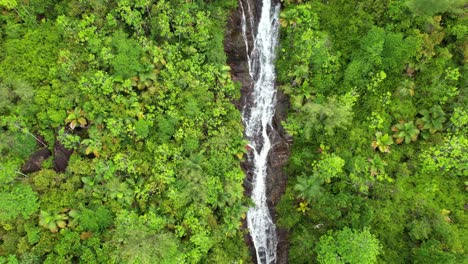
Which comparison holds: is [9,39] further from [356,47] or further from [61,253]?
[356,47]

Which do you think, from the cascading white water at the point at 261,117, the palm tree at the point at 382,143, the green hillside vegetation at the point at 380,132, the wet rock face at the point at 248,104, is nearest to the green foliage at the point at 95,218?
the wet rock face at the point at 248,104

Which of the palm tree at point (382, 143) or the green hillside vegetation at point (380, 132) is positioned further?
the palm tree at point (382, 143)

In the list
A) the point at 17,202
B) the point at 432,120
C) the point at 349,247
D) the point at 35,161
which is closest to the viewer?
the point at 17,202

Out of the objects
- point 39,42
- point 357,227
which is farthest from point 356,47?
point 39,42

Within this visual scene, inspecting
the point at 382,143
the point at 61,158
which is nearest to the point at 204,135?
the point at 61,158

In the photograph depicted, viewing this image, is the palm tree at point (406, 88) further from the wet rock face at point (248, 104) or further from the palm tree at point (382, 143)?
the wet rock face at point (248, 104)

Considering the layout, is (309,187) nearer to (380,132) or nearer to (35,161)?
(380,132)
